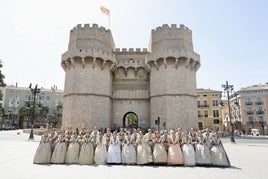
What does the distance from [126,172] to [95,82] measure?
17263 millimetres

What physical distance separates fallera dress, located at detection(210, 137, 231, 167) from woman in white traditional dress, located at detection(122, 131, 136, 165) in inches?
141

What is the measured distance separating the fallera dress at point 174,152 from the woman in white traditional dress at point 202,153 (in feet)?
2.48

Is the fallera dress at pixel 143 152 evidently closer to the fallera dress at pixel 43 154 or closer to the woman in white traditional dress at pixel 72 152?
the woman in white traditional dress at pixel 72 152

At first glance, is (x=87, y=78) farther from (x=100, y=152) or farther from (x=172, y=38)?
(x=100, y=152)

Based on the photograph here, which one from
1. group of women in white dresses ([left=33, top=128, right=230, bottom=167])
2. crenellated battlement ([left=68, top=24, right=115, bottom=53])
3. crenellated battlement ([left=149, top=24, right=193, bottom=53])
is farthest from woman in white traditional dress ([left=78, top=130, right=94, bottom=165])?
crenellated battlement ([left=149, top=24, right=193, bottom=53])

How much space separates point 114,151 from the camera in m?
8.97

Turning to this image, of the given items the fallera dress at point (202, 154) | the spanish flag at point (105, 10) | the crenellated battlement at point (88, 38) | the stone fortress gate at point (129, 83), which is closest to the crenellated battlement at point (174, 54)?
the stone fortress gate at point (129, 83)

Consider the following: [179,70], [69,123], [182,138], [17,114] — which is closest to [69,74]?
[69,123]

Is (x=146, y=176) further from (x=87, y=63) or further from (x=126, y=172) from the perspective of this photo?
(x=87, y=63)

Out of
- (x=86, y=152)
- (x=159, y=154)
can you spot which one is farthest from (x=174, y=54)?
(x=86, y=152)

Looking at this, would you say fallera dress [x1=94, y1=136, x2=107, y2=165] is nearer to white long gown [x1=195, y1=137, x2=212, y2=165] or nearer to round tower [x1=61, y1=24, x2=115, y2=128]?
white long gown [x1=195, y1=137, x2=212, y2=165]

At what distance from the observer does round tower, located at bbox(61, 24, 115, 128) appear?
22.5 m

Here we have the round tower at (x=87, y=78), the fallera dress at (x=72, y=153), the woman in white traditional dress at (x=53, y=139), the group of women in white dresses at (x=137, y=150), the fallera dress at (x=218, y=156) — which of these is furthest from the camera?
the round tower at (x=87, y=78)

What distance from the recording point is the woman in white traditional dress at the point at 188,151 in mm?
8375
